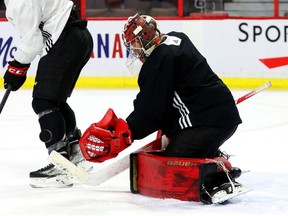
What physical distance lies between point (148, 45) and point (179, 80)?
6.9 inches

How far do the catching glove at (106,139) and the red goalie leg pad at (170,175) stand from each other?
147mm

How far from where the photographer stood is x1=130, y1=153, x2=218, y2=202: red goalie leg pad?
332cm

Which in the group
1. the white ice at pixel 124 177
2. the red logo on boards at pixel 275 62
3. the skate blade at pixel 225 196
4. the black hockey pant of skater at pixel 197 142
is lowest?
the red logo on boards at pixel 275 62

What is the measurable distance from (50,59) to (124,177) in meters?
0.60

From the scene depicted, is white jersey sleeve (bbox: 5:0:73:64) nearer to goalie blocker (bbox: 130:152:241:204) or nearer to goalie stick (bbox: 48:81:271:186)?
goalie stick (bbox: 48:81:271:186)

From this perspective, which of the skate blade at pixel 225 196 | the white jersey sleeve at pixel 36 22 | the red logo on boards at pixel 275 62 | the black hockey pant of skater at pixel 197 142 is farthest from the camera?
the red logo on boards at pixel 275 62

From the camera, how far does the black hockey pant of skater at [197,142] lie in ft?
11.2

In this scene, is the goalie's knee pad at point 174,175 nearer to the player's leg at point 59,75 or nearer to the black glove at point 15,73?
the player's leg at point 59,75

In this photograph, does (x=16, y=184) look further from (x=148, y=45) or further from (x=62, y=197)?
(x=148, y=45)

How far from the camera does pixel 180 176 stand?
3.35 m

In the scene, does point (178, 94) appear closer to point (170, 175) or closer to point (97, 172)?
point (170, 175)

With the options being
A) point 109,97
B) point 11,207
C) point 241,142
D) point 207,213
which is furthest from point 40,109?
point 109,97

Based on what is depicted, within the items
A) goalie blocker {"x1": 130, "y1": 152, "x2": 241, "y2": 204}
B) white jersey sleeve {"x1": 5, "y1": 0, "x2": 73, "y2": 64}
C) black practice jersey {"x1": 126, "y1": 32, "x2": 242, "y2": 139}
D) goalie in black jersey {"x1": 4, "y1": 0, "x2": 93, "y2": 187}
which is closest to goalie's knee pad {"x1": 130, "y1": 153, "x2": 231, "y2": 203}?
goalie blocker {"x1": 130, "y1": 152, "x2": 241, "y2": 204}

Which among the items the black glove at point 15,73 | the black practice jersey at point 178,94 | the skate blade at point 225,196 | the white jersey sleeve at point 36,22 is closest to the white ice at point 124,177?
the skate blade at point 225,196
